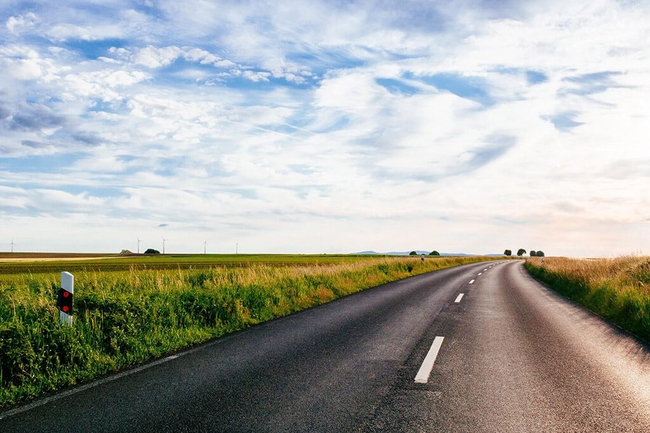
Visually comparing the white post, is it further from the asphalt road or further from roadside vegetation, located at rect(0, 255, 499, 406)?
the asphalt road

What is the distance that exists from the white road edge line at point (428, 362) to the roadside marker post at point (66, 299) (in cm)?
565

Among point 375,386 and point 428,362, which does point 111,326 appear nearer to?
point 375,386

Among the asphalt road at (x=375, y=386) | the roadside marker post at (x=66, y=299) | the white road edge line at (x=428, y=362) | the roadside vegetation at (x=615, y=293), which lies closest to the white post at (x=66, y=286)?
the roadside marker post at (x=66, y=299)

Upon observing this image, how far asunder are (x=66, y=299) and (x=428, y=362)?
5969 mm

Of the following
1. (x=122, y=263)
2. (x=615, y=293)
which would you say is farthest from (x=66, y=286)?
(x=122, y=263)

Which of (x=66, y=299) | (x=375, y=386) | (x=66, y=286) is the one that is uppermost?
(x=66, y=286)

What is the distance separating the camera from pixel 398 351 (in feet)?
22.3

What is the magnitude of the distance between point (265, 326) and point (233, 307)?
47.8 inches

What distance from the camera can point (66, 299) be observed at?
7.16 metres

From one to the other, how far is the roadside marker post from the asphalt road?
2052 mm

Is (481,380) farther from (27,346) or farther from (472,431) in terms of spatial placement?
(27,346)

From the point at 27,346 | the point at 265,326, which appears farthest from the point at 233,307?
the point at 27,346

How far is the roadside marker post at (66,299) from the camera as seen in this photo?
7062mm

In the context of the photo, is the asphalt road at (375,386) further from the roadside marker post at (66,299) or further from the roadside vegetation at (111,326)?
the roadside marker post at (66,299)
